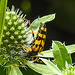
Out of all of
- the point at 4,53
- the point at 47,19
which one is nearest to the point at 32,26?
the point at 47,19

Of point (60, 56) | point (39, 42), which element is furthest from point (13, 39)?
point (60, 56)

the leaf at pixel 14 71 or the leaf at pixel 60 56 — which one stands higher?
the leaf at pixel 60 56

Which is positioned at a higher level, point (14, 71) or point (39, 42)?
point (39, 42)

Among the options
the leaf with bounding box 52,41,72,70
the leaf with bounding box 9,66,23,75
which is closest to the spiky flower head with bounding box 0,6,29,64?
the leaf with bounding box 9,66,23,75

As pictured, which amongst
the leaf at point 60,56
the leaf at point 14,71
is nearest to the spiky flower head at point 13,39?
the leaf at point 14,71

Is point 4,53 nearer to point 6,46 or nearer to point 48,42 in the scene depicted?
point 6,46

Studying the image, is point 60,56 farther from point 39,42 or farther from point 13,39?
point 13,39

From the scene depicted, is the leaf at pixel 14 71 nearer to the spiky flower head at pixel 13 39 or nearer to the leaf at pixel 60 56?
the spiky flower head at pixel 13 39

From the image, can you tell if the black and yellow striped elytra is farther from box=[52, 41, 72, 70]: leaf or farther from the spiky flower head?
box=[52, 41, 72, 70]: leaf

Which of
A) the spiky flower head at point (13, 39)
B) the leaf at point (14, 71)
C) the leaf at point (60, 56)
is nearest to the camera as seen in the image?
the leaf at point (60, 56)
